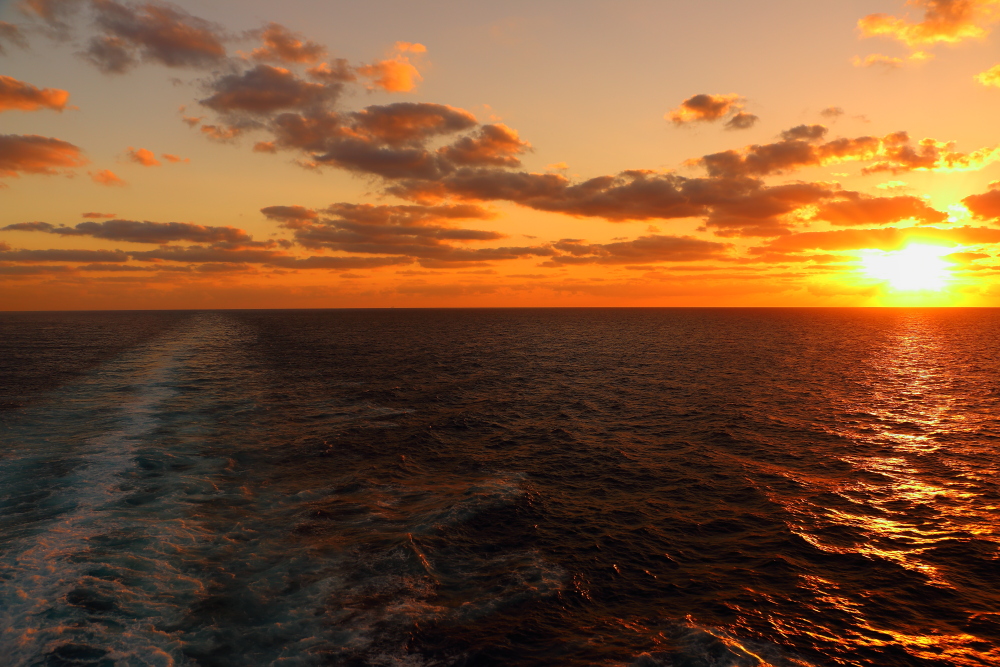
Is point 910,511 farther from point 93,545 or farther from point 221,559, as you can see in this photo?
point 93,545

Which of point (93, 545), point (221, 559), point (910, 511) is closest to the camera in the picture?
point (221, 559)

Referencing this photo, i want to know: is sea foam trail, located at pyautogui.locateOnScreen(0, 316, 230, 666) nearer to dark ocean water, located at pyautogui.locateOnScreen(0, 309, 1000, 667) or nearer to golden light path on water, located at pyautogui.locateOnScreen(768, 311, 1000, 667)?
dark ocean water, located at pyautogui.locateOnScreen(0, 309, 1000, 667)

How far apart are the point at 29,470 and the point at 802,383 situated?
206ft

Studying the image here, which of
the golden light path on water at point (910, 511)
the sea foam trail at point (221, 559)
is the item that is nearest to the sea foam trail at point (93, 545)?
the sea foam trail at point (221, 559)

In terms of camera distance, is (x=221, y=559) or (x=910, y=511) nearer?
(x=221, y=559)

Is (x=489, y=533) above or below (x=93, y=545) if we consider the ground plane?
below

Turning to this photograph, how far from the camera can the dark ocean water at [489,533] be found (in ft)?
41.1

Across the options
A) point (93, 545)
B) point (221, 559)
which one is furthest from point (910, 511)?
point (93, 545)

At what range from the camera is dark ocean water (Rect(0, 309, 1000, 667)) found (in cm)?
1253

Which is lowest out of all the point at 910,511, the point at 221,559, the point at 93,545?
the point at 910,511

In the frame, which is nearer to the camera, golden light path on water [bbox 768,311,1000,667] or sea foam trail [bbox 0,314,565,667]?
sea foam trail [bbox 0,314,565,667]

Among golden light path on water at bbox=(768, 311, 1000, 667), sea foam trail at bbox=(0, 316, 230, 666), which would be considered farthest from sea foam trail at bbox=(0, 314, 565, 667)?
golden light path on water at bbox=(768, 311, 1000, 667)

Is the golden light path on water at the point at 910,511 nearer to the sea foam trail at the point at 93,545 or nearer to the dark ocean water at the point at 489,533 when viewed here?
the dark ocean water at the point at 489,533

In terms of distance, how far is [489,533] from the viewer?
18.4 meters
